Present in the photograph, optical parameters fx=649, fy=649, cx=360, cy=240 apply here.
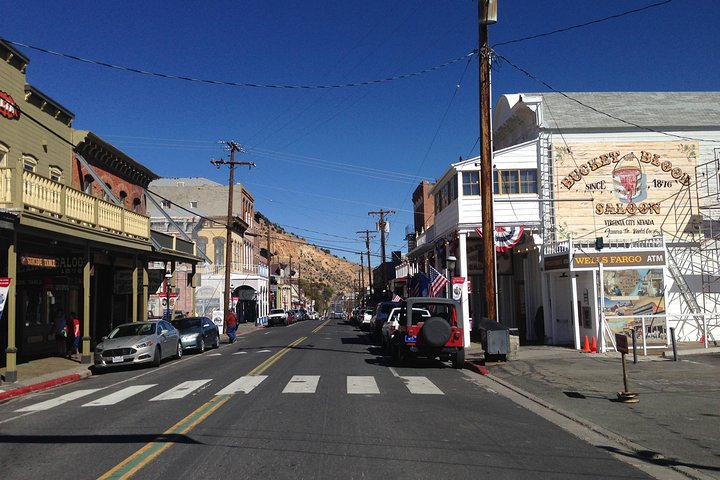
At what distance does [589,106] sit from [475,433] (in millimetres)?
23199

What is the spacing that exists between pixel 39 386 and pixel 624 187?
872 inches

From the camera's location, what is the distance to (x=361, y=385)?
14.2m

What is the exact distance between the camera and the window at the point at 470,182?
26562 mm

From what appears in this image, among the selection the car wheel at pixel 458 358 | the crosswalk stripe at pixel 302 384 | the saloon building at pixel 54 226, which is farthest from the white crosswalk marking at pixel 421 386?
the saloon building at pixel 54 226

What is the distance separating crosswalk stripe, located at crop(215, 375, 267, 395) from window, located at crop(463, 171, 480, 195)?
13656mm

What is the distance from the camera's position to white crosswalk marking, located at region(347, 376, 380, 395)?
43.4 feet

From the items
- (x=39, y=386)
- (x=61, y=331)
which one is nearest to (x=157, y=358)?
(x=39, y=386)

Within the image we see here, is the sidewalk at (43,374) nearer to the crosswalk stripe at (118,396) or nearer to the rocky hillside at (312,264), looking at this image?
the crosswalk stripe at (118,396)

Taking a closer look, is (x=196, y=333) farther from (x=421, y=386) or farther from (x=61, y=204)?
(x=421, y=386)

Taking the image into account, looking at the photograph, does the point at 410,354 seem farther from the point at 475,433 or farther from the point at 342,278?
the point at 342,278

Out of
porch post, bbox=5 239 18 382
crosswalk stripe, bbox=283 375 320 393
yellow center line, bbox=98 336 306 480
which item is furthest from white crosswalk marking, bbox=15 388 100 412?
A: crosswalk stripe, bbox=283 375 320 393

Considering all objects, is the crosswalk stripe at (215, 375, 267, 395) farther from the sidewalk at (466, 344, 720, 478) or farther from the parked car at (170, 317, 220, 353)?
the parked car at (170, 317, 220, 353)

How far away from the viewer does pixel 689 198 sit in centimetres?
2623

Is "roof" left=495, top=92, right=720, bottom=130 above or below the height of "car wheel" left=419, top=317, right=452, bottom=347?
above
